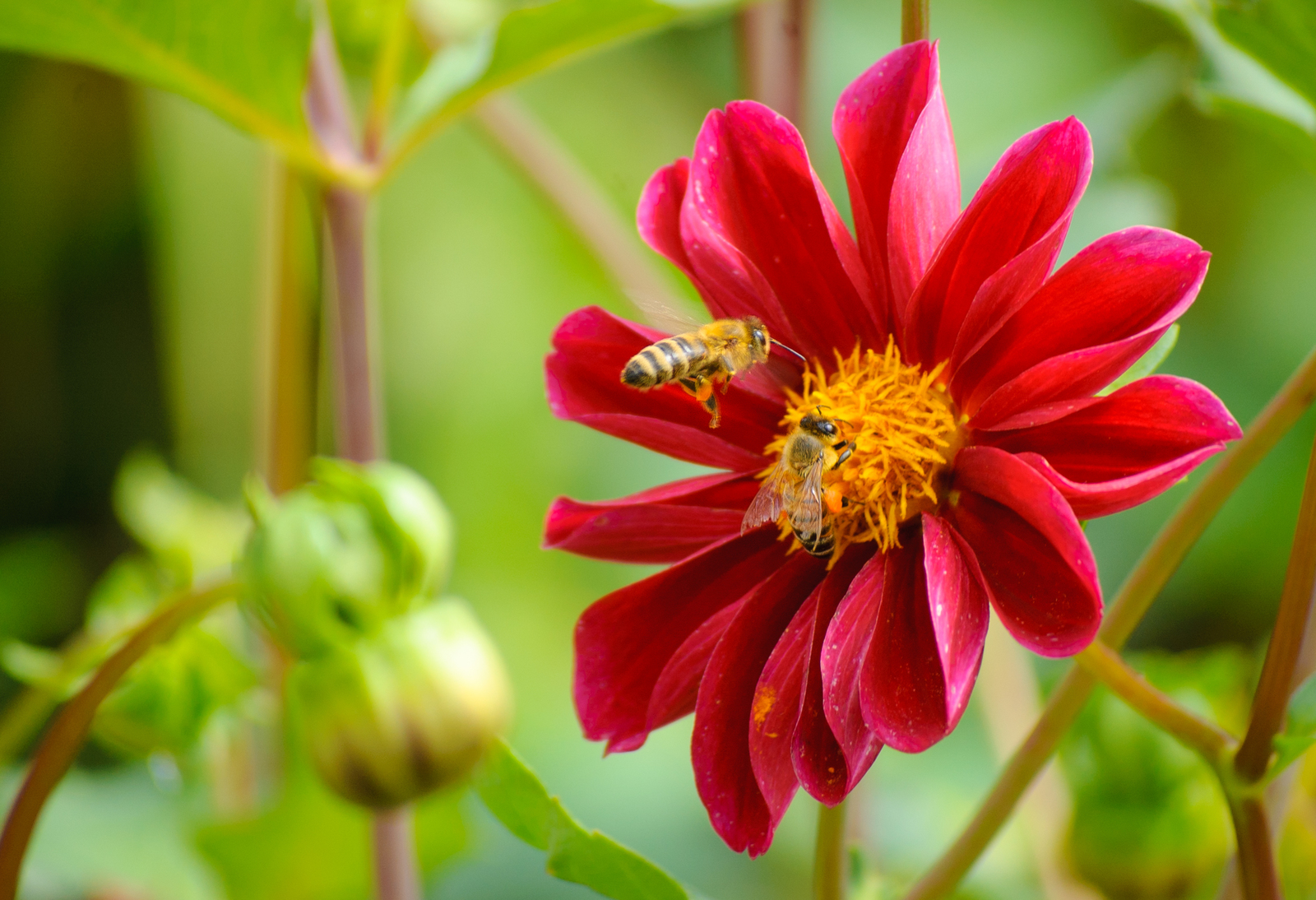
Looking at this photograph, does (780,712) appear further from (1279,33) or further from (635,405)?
(1279,33)

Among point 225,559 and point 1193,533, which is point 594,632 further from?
point 225,559

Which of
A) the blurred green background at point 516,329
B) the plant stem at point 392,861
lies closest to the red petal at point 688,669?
the plant stem at point 392,861

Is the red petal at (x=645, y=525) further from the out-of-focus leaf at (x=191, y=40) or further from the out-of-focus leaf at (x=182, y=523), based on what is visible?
the out-of-focus leaf at (x=182, y=523)

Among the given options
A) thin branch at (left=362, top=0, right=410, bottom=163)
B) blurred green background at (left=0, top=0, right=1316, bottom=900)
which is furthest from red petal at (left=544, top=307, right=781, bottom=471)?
blurred green background at (left=0, top=0, right=1316, bottom=900)

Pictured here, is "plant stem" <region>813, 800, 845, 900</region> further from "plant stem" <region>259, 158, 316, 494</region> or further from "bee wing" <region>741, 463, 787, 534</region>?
Result: "plant stem" <region>259, 158, 316, 494</region>

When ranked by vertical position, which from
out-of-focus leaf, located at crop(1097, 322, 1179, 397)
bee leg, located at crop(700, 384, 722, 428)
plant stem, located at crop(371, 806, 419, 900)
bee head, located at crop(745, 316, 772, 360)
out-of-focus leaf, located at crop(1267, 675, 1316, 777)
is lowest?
plant stem, located at crop(371, 806, 419, 900)
